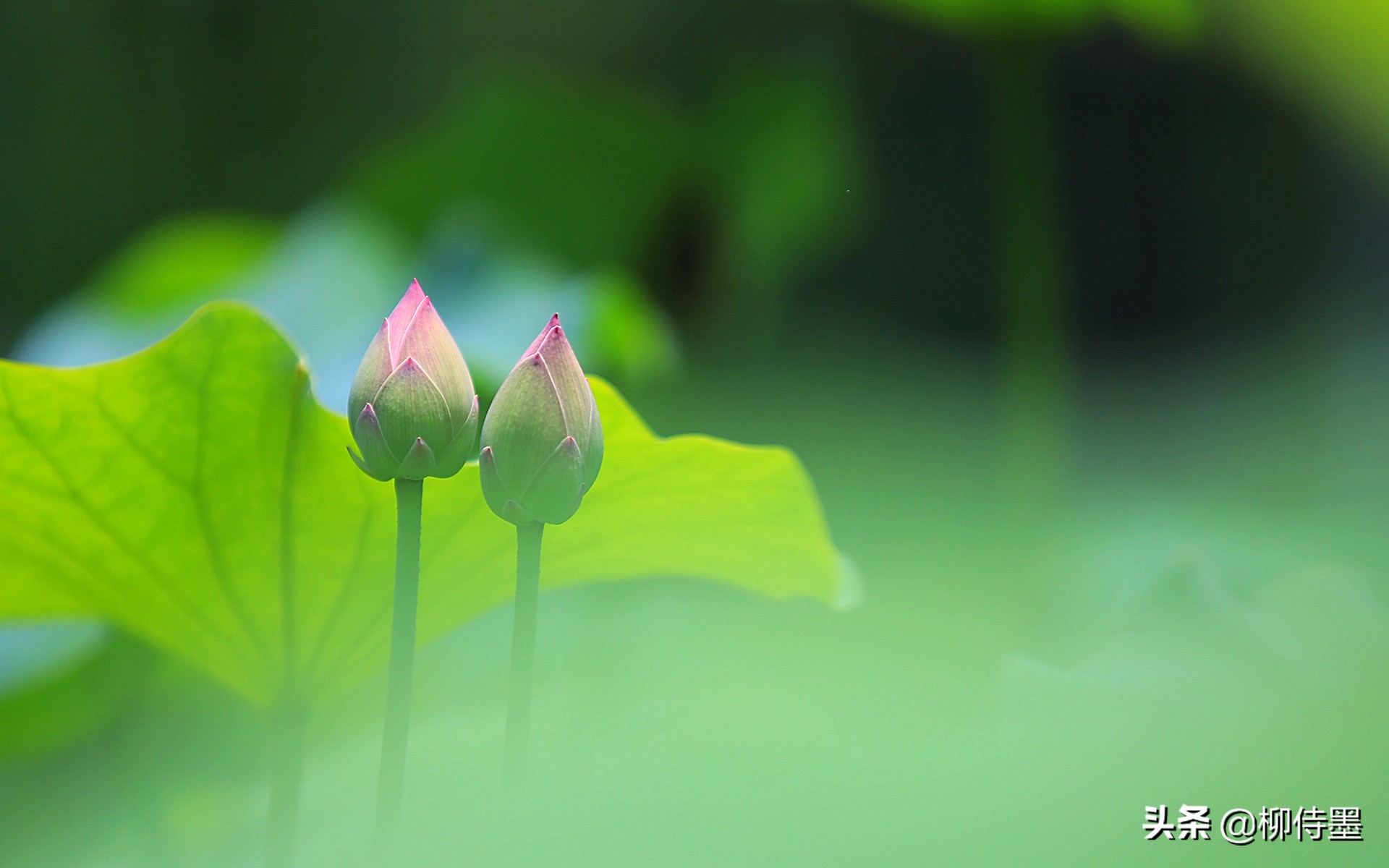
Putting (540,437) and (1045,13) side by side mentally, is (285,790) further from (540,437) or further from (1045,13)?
(1045,13)

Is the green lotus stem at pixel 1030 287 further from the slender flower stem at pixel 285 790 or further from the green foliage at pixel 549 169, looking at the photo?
the slender flower stem at pixel 285 790

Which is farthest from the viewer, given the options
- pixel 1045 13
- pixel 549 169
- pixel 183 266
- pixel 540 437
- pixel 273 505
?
pixel 549 169

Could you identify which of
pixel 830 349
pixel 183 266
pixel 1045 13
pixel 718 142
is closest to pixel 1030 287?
pixel 1045 13

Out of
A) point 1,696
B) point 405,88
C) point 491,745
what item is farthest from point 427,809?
point 405,88

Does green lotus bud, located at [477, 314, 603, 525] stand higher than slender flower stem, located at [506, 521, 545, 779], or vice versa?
green lotus bud, located at [477, 314, 603, 525]

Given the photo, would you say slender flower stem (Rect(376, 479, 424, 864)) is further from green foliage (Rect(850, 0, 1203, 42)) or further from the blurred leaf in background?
the blurred leaf in background

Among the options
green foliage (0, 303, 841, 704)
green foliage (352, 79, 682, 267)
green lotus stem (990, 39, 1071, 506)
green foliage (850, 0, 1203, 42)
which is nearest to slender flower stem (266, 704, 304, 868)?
green foliage (0, 303, 841, 704)
